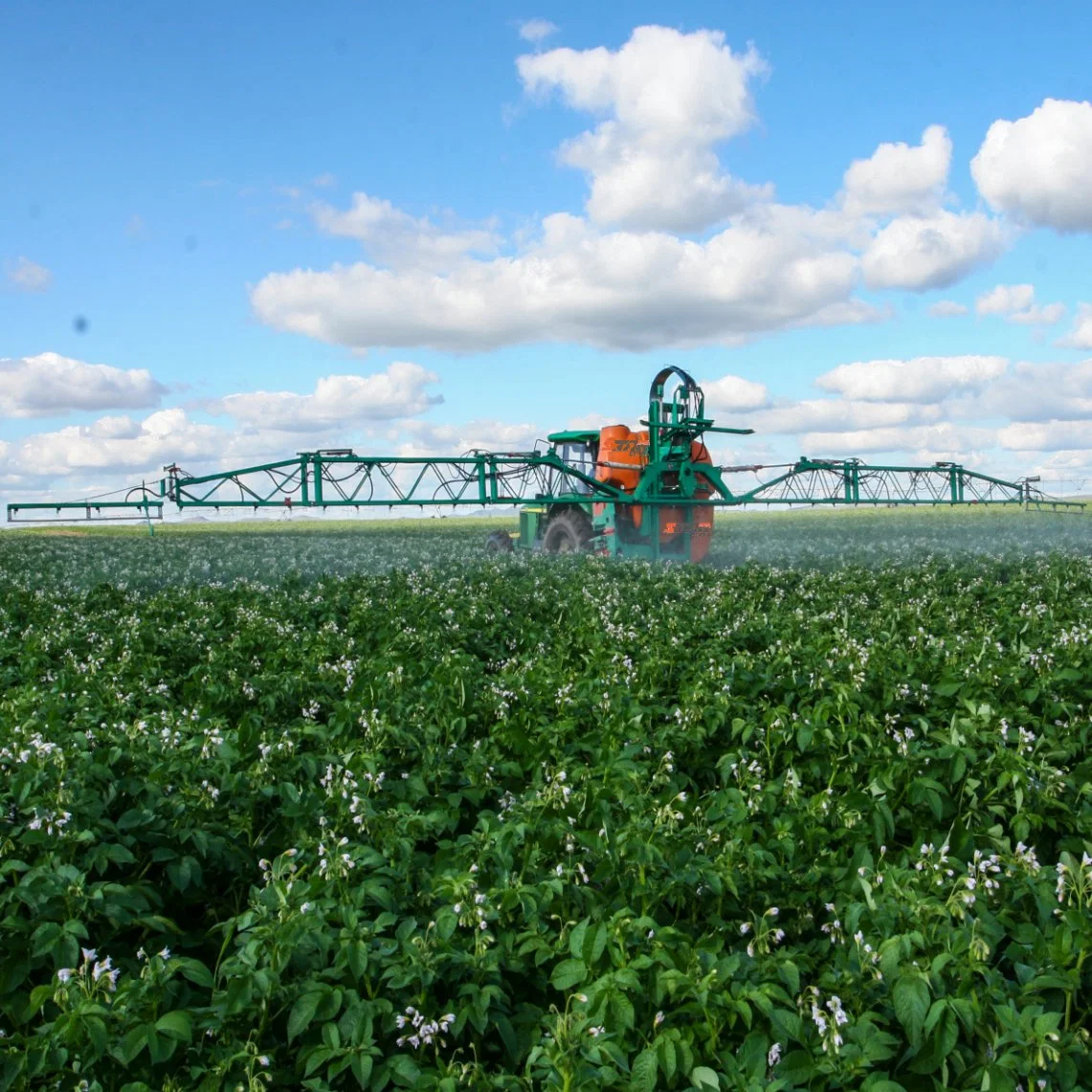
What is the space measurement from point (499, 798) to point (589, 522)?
1992 centimetres

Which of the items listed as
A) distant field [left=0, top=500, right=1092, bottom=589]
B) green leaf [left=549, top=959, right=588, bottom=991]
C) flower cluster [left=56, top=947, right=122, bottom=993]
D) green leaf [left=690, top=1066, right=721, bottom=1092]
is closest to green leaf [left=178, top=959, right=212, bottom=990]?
flower cluster [left=56, top=947, right=122, bottom=993]

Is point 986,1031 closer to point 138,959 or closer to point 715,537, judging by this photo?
point 138,959

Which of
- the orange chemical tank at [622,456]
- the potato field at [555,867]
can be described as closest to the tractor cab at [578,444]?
the orange chemical tank at [622,456]

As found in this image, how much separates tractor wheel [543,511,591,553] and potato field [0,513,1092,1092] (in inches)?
614

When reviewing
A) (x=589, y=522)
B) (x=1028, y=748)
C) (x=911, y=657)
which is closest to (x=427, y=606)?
(x=911, y=657)

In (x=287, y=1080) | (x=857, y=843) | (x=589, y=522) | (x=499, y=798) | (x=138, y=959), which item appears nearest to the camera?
(x=287, y=1080)

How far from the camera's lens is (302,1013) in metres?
3.35

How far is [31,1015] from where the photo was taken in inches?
149

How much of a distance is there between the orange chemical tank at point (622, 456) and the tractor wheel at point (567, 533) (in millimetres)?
588

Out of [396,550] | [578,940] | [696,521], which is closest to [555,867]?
[578,940]

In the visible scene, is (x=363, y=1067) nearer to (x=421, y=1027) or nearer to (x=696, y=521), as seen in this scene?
(x=421, y=1027)

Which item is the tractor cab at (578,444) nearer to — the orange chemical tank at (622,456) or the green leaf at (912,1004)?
the orange chemical tank at (622,456)

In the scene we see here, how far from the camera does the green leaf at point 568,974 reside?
345 centimetres

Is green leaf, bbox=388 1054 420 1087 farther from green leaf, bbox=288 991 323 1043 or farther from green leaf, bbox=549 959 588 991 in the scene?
green leaf, bbox=549 959 588 991
